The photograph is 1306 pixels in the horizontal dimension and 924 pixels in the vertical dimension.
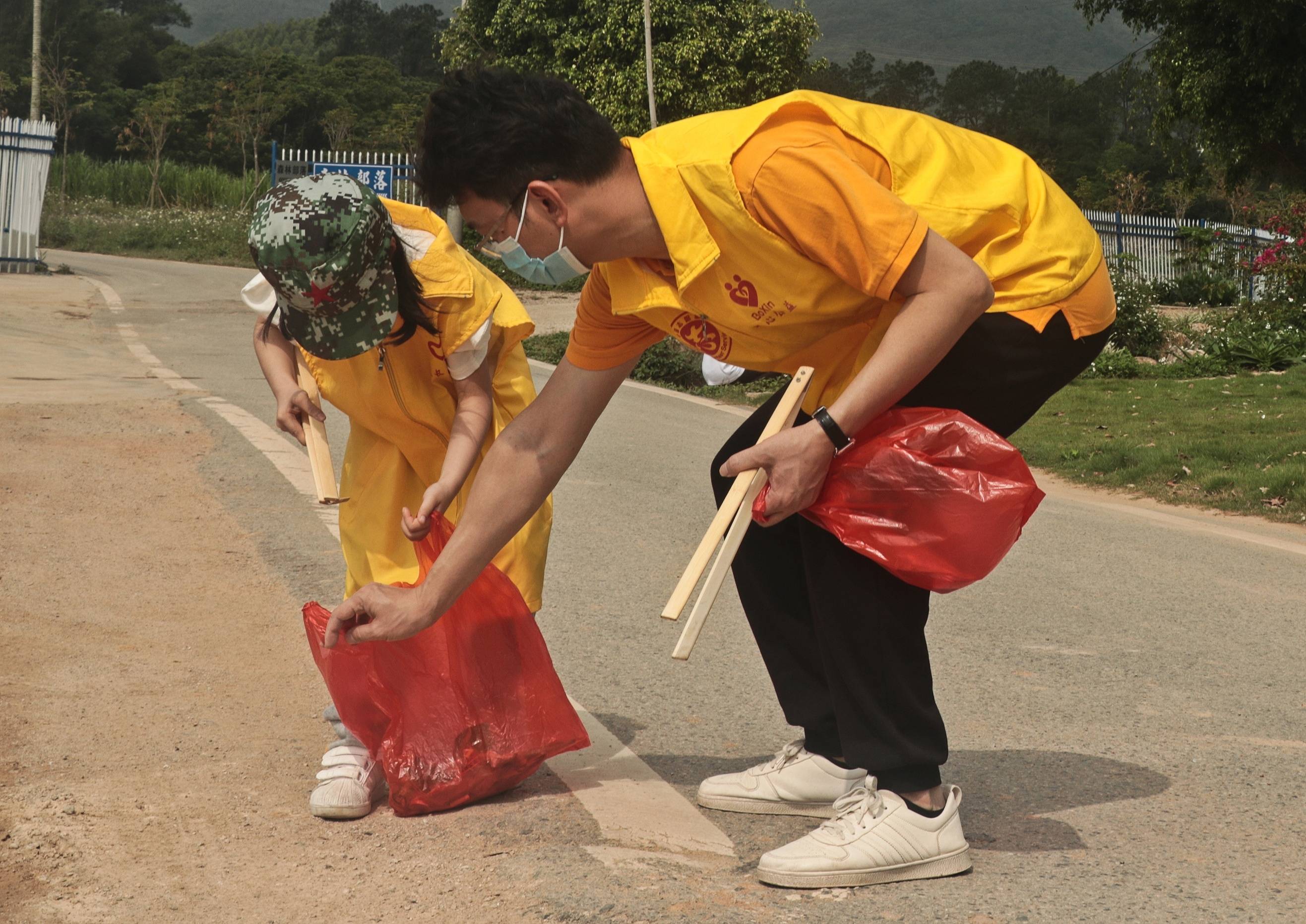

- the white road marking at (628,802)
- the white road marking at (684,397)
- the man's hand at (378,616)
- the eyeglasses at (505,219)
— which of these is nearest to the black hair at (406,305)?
the eyeglasses at (505,219)

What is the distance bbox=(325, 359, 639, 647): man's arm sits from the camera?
2705 millimetres

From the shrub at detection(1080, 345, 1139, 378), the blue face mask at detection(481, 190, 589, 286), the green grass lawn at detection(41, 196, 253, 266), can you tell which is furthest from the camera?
the green grass lawn at detection(41, 196, 253, 266)

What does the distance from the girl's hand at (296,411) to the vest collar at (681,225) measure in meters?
0.99

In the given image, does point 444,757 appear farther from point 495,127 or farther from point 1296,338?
point 1296,338

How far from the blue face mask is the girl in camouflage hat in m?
0.34

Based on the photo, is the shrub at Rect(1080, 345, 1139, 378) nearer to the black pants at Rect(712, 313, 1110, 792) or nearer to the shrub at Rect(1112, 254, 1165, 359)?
the shrub at Rect(1112, 254, 1165, 359)

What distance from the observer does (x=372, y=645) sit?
2844mm

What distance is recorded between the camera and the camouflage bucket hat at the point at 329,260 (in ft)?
8.78

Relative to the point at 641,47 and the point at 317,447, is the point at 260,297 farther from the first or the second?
the point at 641,47

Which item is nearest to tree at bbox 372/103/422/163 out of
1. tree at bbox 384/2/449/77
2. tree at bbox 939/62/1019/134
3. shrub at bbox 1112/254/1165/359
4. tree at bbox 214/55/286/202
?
tree at bbox 214/55/286/202

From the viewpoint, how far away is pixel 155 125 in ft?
134


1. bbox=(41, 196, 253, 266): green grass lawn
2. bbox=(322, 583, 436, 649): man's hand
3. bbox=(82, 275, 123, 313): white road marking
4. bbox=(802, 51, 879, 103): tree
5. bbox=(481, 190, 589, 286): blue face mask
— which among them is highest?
bbox=(802, 51, 879, 103): tree

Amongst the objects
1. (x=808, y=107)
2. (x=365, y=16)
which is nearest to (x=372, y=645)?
(x=808, y=107)

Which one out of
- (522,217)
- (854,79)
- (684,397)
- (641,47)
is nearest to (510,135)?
(522,217)
